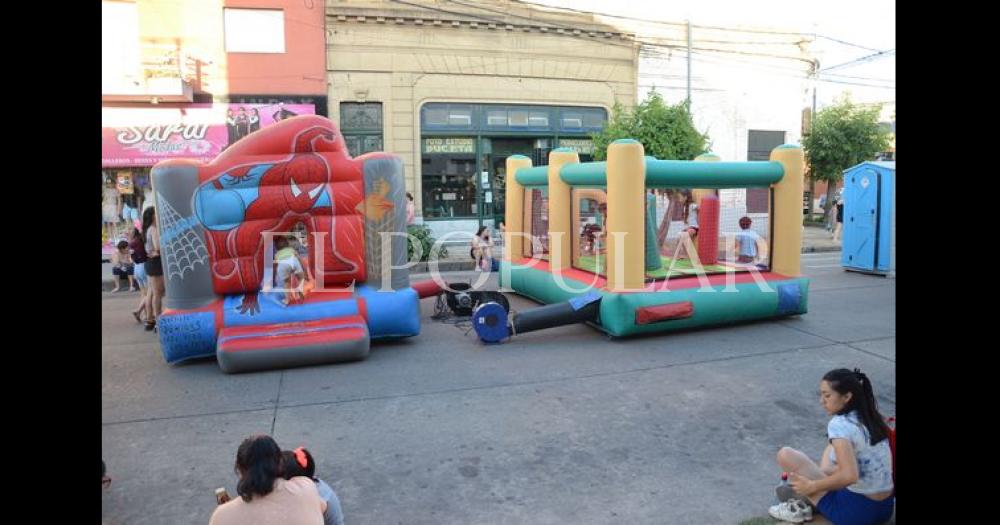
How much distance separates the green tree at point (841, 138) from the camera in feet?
72.4

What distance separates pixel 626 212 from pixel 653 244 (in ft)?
6.30

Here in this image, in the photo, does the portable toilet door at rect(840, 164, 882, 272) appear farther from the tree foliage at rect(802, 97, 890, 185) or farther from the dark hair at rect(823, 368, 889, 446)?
the dark hair at rect(823, 368, 889, 446)

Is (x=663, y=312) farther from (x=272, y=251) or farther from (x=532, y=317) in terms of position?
(x=272, y=251)

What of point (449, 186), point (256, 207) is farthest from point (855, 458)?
point (449, 186)

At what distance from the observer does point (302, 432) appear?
521 cm

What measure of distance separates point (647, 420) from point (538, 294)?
491cm

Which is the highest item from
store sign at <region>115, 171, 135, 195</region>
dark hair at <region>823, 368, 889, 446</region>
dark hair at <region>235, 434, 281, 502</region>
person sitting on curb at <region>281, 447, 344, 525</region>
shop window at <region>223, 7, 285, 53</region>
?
shop window at <region>223, 7, 285, 53</region>

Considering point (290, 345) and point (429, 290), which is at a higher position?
point (429, 290)

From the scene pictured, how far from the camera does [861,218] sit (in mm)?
13242

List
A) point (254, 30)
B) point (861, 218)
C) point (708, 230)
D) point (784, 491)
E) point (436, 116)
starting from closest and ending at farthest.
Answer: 1. point (784, 491)
2. point (708, 230)
3. point (861, 218)
4. point (254, 30)
5. point (436, 116)

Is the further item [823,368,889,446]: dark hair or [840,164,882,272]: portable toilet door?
[840,164,882,272]: portable toilet door

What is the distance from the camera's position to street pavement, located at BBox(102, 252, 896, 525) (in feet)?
13.4

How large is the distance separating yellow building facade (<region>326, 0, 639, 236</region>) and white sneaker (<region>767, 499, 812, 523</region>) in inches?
606

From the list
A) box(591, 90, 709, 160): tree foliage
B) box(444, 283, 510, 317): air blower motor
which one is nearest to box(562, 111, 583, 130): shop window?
box(591, 90, 709, 160): tree foliage
